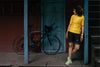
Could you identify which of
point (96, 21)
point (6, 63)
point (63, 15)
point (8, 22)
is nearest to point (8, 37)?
point (8, 22)

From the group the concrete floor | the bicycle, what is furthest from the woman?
the bicycle

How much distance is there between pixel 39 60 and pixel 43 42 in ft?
3.79

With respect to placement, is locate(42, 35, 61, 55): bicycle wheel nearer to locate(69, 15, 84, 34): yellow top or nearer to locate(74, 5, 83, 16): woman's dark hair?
locate(69, 15, 84, 34): yellow top

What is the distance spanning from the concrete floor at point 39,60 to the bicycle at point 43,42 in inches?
10.4

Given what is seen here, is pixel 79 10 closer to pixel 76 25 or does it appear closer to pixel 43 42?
pixel 76 25

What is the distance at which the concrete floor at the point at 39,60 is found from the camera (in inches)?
233

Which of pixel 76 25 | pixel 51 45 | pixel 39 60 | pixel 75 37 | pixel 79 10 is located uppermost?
pixel 79 10

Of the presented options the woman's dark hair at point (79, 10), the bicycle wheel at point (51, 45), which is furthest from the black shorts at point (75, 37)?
the bicycle wheel at point (51, 45)

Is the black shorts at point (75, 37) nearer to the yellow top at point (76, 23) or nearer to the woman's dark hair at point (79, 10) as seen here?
the yellow top at point (76, 23)

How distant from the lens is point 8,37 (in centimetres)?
755

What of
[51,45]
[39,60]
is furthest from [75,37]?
[51,45]

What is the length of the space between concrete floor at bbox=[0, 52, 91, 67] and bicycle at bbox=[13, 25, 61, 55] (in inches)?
10.4

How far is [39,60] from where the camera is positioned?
6.45 metres

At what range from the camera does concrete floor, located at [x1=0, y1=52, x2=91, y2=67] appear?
591cm
